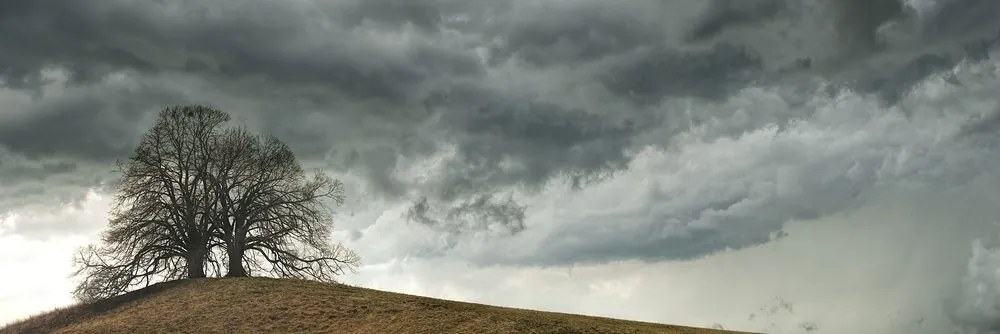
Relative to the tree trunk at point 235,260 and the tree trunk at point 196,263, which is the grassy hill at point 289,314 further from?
the tree trunk at point 235,260

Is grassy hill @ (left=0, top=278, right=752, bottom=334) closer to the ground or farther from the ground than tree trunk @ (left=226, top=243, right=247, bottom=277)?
closer to the ground

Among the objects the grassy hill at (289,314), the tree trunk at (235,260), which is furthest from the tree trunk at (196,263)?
the grassy hill at (289,314)

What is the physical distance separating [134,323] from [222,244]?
1192 cm

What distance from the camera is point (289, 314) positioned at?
3562cm

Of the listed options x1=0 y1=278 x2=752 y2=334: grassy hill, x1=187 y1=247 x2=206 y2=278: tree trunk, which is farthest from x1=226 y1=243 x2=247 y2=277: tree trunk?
x1=0 y1=278 x2=752 y2=334: grassy hill

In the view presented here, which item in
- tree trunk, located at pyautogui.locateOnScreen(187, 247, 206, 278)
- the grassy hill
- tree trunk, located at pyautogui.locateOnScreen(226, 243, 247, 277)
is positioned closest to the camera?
the grassy hill

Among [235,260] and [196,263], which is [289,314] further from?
[196,263]

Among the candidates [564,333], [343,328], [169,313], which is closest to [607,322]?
[564,333]

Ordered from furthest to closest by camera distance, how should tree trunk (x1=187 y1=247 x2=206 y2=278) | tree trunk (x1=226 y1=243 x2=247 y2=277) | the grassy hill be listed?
tree trunk (x1=226 y1=243 x2=247 y2=277) → tree trunk (x1=187 y1=247 x2=206 y2=278) → the grassy hill

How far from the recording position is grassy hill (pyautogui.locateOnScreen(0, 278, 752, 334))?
3241cm

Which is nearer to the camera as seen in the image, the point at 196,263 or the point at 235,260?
the point at 196,263

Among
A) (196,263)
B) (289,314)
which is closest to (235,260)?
(196,263)

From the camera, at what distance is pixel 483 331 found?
3084cm

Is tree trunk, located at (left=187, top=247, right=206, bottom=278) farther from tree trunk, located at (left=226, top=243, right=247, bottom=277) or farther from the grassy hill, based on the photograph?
the grassy hill
